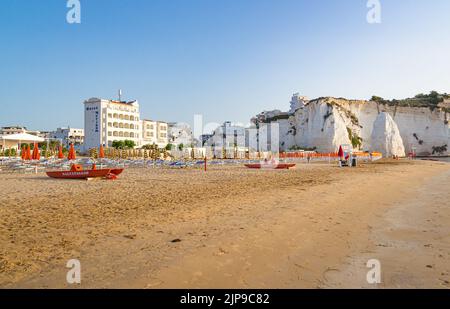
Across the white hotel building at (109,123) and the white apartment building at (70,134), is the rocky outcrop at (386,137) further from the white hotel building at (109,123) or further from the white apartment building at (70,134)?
the white apartment building at (70,134)

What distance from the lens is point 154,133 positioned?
86938mm

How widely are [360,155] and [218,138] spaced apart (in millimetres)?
56203

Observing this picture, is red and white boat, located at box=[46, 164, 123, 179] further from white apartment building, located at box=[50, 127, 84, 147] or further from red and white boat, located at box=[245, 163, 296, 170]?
white apartment building, located at box=[50, 127, 84, 147]

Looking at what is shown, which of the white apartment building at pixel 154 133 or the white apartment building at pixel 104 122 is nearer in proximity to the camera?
the white apartment building at pixel 104 122

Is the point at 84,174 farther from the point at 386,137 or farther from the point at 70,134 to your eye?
the point at 70,134

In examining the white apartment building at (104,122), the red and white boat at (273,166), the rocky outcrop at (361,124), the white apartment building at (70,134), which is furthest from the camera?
the white apartment building at (70,134)

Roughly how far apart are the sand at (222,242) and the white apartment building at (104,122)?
62.4m

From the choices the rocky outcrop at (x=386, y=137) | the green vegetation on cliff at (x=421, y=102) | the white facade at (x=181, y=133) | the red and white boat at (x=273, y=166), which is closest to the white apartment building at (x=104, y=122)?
the white facade at (x=181, y=133)

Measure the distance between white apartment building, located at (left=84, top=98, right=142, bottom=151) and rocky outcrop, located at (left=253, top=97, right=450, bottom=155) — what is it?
133ft

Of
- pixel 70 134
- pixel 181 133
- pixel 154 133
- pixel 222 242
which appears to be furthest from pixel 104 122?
pixel 222 242

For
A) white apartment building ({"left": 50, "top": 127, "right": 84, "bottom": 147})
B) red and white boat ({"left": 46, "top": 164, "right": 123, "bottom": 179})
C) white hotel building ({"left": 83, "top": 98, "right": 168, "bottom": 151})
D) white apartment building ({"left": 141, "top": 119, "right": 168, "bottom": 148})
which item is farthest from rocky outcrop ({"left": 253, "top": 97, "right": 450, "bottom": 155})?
white apartment building ({"left": 50, "top": 127, "right": 84, "bottom": 147})

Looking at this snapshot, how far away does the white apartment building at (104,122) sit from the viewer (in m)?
68.5

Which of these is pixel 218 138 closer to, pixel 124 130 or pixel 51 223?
pixel 124 130
